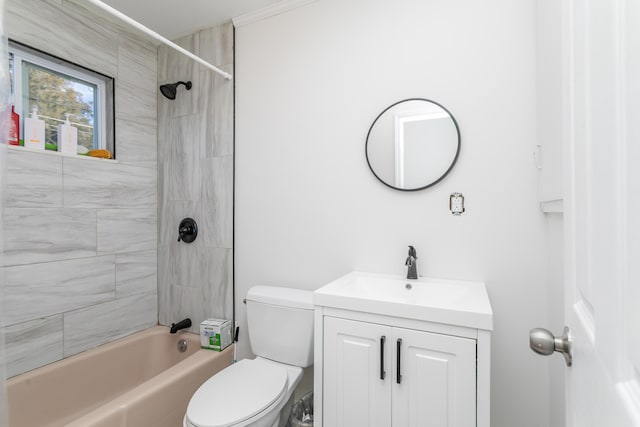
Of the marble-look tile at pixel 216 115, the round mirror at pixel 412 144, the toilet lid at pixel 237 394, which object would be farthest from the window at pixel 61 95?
the round mirror at pixel 412 144

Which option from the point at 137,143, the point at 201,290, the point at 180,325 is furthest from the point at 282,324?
the point at 137,143

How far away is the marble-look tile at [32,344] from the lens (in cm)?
156

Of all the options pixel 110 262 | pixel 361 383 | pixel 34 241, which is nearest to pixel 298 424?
pixel 361 383

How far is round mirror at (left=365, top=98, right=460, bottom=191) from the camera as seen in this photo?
148cm

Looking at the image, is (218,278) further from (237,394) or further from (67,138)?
(67,138)

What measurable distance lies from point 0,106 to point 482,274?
1875mm

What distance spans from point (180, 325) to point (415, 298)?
1594 mm

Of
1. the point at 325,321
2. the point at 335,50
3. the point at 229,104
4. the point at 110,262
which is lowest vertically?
the point at 325,321

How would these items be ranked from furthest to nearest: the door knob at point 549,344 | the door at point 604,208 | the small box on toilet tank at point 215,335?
1. the small box on toilet tank at point 215,335
2. the door knob at point 549,344
3. the door at point 604,208

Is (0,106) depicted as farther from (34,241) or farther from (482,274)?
(482,274)

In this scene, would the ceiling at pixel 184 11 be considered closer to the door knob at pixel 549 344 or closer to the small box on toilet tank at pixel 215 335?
the small box on toilet tank at pixel 215 335

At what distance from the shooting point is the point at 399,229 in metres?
1.57

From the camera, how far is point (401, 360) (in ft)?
3.66

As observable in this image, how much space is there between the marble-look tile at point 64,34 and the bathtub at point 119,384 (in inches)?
69.2
